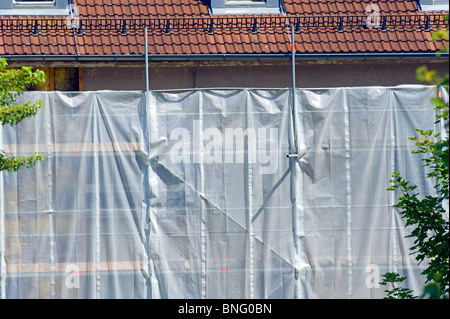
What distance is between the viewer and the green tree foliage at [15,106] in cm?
845

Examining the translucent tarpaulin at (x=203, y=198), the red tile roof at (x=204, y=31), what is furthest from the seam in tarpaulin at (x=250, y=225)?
the red tile roof at (x=204, y=31)

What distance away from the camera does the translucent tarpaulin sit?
980 centimetres

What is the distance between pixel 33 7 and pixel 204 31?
249cm

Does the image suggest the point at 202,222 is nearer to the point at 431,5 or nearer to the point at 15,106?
the point at 15,106

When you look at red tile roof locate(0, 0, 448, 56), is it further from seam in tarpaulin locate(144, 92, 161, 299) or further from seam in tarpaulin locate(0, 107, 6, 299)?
seam in tarpaulin locate(0, 107, 6, 299)

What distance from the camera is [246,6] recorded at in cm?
1191

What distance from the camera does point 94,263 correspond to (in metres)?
9.88

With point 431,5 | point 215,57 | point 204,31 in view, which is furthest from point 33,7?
point 431,5

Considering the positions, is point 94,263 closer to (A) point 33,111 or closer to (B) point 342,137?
(A) point 33,111

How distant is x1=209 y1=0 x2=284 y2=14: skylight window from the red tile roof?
17 cm

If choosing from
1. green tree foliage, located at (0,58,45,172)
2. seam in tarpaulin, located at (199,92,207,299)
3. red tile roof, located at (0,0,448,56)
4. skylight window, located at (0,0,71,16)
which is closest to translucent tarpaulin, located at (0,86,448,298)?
seam in tarpaulin, located at (199,92,207,299)
